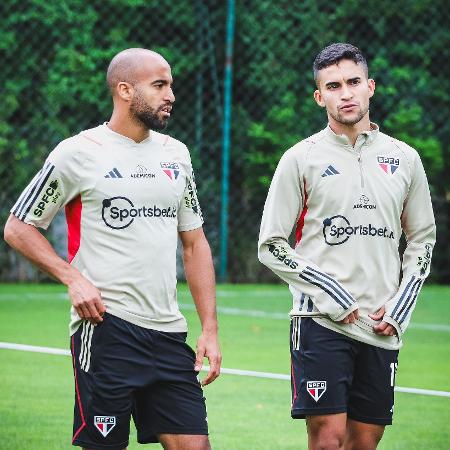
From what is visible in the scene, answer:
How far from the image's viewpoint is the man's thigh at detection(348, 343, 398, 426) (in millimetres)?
5289

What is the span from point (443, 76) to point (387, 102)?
2.84 ft

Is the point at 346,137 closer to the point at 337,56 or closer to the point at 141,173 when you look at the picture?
the point at 337,56

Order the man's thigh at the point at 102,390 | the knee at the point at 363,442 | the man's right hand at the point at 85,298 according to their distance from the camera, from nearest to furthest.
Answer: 1. the man's right hand at the point at 85,298
2. the man's thigh at the point at 102,390
3. the knee at the point at 363,442

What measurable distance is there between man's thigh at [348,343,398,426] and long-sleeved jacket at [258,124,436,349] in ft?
0.19

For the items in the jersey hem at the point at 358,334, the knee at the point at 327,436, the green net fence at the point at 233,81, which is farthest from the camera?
the green net fence at the point at 233,81

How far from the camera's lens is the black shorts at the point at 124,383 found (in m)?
4.82

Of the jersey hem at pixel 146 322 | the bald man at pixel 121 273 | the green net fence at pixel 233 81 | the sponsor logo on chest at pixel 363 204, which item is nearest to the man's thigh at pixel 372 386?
the sponsor logo on chest at pixel 363 204

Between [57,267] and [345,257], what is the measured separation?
125 cm

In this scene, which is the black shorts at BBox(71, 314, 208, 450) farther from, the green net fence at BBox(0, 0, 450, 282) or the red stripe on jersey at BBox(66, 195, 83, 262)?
the green net fence at BBox(0, 0, 450, 282)

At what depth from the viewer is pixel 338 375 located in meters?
5.20

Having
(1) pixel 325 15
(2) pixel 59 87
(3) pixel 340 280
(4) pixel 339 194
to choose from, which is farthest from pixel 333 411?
(1) pixel 325 15

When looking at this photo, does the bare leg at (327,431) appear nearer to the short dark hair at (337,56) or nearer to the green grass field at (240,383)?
the short dark hair at (337,56)

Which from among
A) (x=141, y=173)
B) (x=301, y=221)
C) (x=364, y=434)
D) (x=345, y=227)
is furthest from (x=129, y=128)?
(x=364, y=434)

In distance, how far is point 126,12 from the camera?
15.4 metres
